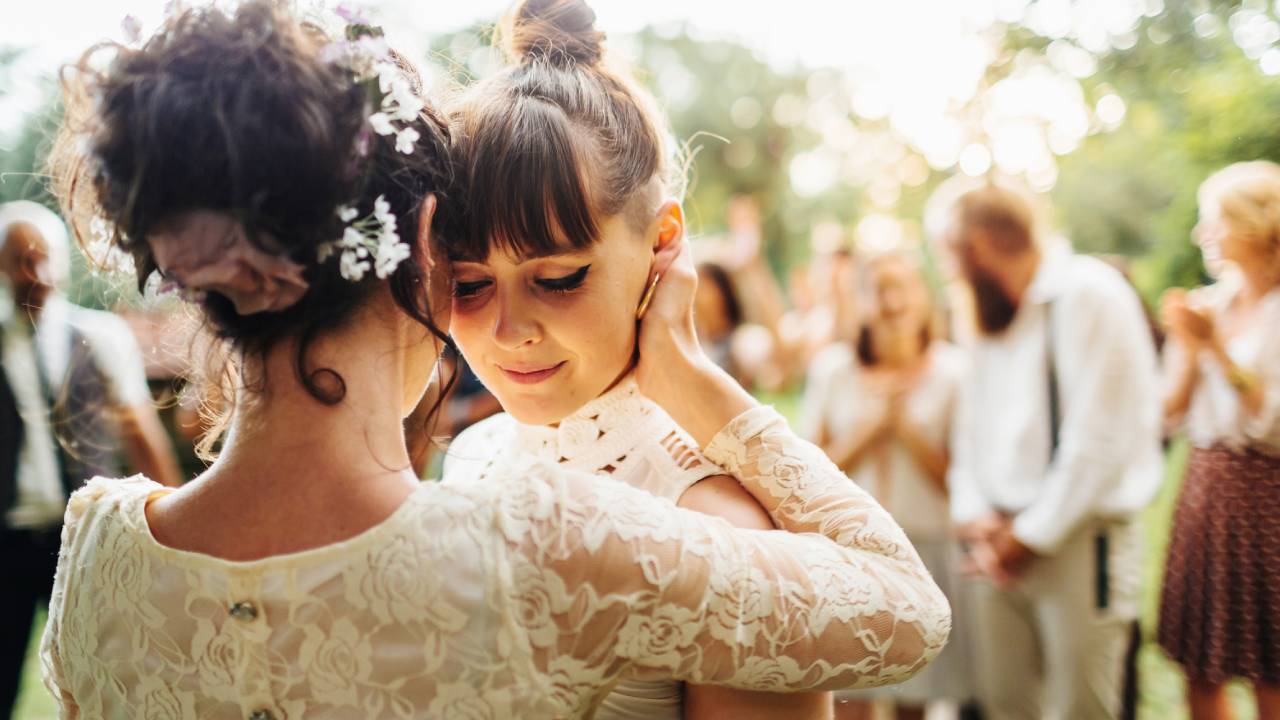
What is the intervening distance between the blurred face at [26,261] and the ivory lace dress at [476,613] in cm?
332

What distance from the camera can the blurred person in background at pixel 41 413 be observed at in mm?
3836

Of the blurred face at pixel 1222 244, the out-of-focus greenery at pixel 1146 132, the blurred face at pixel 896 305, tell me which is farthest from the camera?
the blurred face at pixel 896 305

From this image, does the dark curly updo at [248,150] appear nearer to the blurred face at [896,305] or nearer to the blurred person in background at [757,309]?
the blurred face at [896,305]

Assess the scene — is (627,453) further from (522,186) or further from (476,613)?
(476,613)

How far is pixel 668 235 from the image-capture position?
5.61 ft

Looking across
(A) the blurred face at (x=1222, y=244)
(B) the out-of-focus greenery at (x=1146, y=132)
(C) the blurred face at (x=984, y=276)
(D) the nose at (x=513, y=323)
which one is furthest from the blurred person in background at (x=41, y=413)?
(A) the blurred face at (x=1222, y=244)

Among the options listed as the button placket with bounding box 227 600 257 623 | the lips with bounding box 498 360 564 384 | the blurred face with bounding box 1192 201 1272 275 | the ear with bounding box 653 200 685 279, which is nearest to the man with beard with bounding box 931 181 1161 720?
the blurred face with bounding box 1192 201 1272 275

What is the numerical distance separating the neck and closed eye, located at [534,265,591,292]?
37 cm

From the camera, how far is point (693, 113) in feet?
74.3

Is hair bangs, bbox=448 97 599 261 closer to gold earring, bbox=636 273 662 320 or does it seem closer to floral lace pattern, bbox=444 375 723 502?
gold earring, bbox=636 273 662 320

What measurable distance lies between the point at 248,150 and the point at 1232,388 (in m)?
3.54

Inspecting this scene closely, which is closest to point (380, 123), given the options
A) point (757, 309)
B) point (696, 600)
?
point (696, 600)

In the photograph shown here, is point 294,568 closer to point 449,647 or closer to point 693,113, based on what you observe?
point 449,647

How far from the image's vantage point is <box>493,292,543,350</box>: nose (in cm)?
151
